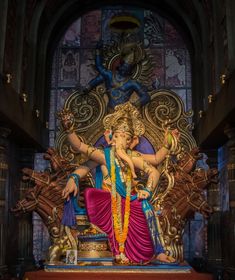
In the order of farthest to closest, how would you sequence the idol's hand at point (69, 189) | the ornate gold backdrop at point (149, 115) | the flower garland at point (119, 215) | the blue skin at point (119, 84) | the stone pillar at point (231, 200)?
the blue skin at point (119, 84), the ornate gold backdrop at point (149, 115), the stone pillar at point (231, 200), the idol's hand at point (69, 189), the flower garland at point (119, 215)

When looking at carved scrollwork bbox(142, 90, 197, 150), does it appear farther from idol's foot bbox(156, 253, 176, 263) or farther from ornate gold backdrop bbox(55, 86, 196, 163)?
idol's foot bbox(156, 253, 176, 263)

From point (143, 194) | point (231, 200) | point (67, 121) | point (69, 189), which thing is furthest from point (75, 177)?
point (231, 200)

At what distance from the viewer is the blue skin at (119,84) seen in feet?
33.2

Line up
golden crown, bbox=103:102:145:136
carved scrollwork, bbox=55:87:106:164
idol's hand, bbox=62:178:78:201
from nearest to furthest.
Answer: idol's hand, bbox=62:178:78:201 → golden crown, bbox=103:102:145:136 → carved scrollwork, bbox=55:87:106:164

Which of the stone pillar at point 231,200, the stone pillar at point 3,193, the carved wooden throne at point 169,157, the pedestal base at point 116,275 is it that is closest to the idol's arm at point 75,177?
the carved wooden throne at point 169,157

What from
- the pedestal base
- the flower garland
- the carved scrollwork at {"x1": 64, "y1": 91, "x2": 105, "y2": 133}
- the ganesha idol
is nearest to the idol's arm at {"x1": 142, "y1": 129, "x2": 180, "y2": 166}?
the ganesha idol

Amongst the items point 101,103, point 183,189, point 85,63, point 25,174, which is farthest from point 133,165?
point 85,63

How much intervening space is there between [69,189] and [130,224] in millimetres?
1088

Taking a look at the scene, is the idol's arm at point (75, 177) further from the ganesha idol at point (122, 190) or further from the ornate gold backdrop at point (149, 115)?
the ornate gold backdrop at point (149, 115)

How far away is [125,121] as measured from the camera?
324 inches

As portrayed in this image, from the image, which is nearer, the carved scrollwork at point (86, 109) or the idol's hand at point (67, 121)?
the idol's hand at point (67, 121)

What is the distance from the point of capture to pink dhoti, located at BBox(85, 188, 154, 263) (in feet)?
23.8

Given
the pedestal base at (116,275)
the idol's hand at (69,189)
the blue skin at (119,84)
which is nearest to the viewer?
the pedestal base at (116,275)

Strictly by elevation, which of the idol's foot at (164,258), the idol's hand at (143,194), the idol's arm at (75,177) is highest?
the idol's arm at (75,177)
